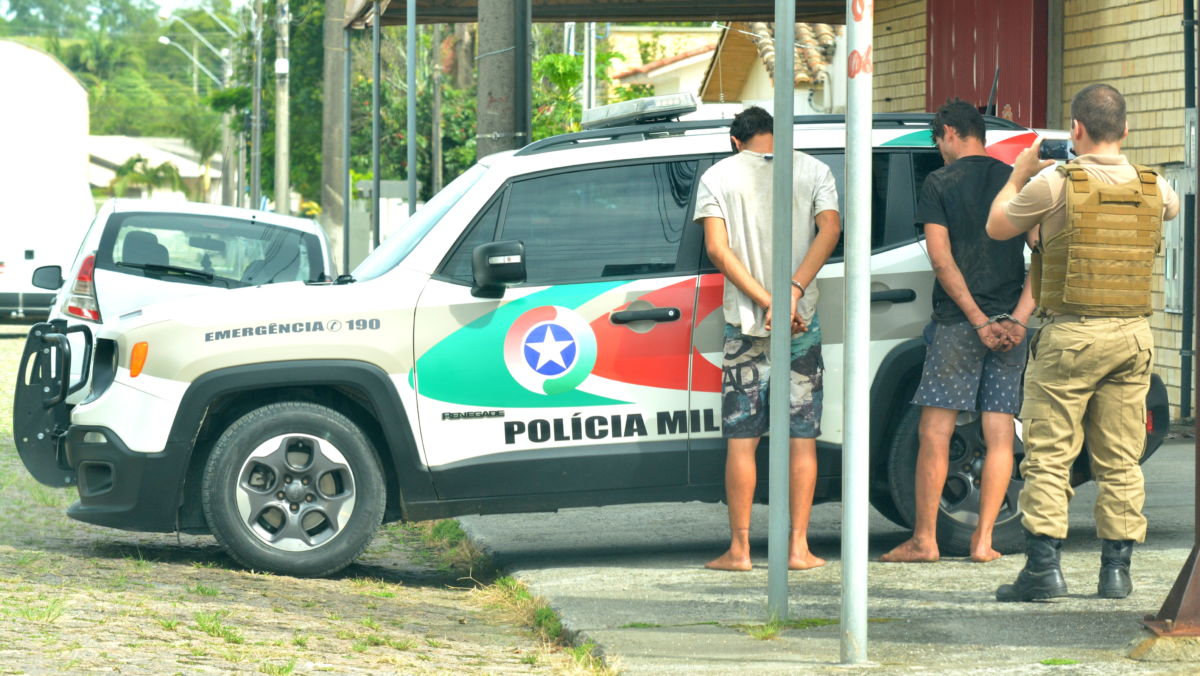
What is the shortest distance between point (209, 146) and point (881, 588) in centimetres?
11905

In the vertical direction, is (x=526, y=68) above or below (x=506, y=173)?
above

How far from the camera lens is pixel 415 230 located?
7703mm

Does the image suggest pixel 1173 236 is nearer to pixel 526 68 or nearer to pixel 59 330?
pixel 526 68

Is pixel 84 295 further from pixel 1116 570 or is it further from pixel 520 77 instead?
pixel 1116 570

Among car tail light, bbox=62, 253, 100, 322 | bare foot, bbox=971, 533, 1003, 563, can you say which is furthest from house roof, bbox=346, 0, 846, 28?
bare foot, bbox=971, 533, 1003, 563

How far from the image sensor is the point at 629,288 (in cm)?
733

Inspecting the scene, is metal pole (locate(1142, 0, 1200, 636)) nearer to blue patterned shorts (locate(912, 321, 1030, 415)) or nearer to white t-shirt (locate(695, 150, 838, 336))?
blue patterned shorts (locate(912, 321, 1030, 415))

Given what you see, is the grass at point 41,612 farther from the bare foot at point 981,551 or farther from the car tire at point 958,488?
the bare foot at point 981,551

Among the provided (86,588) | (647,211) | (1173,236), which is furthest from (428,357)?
(1173,236)

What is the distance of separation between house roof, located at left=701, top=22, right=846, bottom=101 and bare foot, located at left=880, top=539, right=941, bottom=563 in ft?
52.7

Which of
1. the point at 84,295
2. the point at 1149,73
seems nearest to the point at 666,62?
the point at 1149,73

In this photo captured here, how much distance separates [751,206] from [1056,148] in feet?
4.81

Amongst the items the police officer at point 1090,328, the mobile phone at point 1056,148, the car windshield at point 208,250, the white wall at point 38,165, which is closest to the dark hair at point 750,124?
the police officer at point 1090,328

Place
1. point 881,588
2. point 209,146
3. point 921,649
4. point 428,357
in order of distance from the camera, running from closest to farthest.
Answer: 1. point 921,649
2. point 881,588
3. point 428,357
4. point 209,146
